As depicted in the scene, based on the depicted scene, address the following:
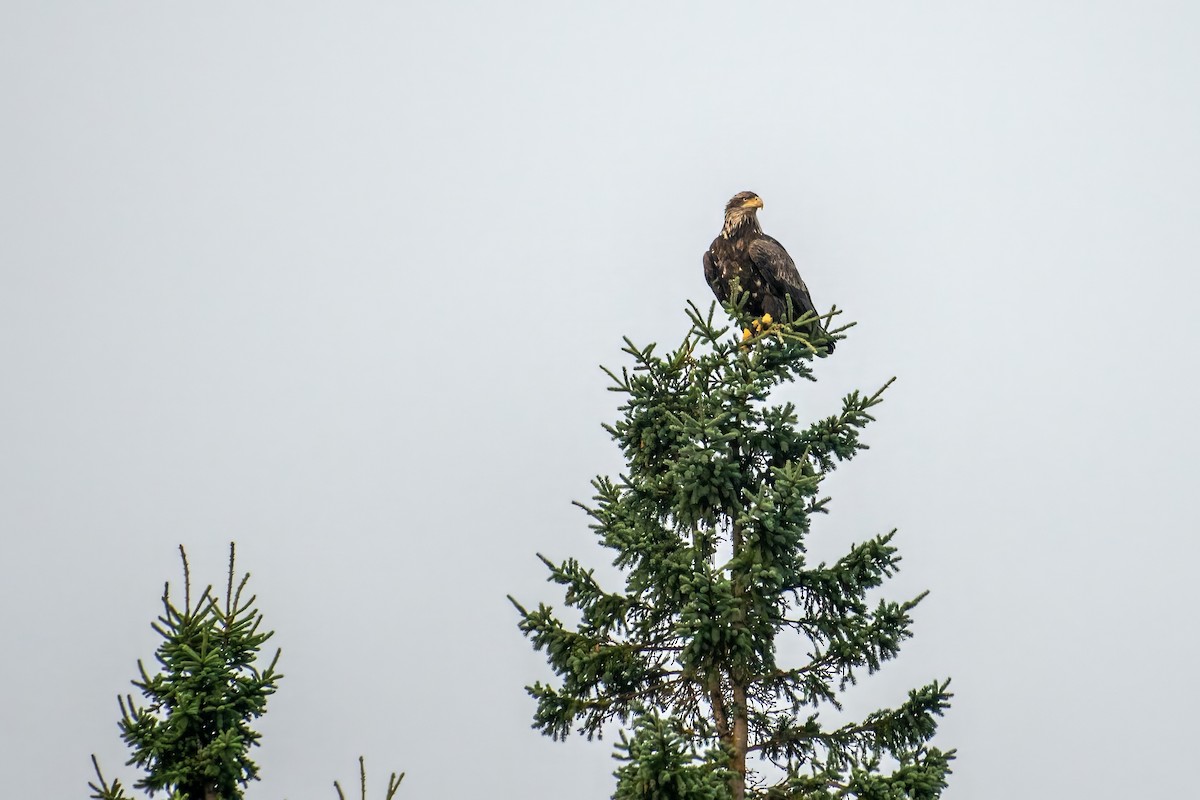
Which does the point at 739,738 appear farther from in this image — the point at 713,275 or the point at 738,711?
the point at 713,275

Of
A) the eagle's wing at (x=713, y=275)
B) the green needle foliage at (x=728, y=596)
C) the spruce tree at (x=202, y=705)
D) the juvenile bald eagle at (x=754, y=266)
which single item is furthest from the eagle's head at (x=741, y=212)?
the spruce tree at (x=202, y=705)

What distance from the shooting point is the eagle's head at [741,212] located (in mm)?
15414

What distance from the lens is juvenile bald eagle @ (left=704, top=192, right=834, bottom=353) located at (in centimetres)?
1472

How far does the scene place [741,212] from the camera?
50.9 ft

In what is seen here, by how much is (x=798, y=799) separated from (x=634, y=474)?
2.91 metres

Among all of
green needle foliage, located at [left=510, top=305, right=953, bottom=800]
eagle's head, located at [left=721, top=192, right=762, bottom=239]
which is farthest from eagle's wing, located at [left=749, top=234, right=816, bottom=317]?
green needle foliage, located at [left=510, top=305, right=953, bottom=800]

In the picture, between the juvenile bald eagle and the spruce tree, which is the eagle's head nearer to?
the juvenile bald eagle

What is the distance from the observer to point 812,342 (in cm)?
1123

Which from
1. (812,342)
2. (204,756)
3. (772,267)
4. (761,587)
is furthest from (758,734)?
(772,267)

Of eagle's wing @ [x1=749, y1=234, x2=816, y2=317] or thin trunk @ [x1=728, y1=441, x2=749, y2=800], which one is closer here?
thin trunk @ [x1=728, y1=441, x2=749, y2=800]

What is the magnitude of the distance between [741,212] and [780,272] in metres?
1.18

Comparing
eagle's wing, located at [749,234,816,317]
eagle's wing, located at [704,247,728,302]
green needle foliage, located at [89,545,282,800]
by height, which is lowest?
green needle foliage, located at [89,545,282,800]

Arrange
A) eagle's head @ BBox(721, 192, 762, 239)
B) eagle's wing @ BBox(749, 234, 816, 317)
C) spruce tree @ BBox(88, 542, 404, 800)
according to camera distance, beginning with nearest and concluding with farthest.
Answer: spruce tree @ BBox(88, 542, 404, 800) → eagle's wing @ BBox(749, 234, 816, 317) → eagle's head @ BBox(721, 192, 762, 239)

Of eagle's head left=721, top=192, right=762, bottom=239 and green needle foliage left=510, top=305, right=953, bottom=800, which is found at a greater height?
eagle's head left=721, top=192, right=762, bottom=239
